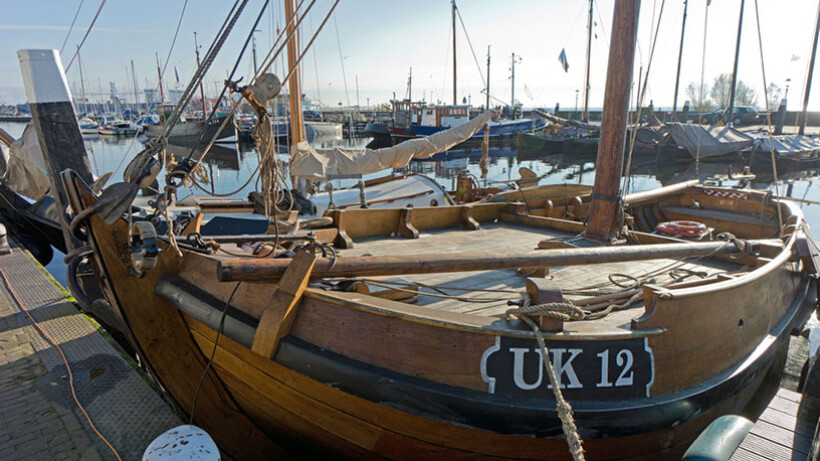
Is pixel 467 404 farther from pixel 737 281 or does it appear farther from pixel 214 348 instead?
pixel 737 281

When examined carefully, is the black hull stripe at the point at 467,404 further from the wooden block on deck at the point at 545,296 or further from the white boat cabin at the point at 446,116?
the white boat cabin at the point at 446,116

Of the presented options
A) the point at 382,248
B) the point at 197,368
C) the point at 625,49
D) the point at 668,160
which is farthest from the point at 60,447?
the point at 668,160

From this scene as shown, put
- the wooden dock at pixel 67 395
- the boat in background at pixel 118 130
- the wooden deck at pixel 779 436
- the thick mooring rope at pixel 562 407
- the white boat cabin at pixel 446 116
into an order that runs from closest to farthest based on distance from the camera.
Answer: the thick mooring rope at pixel 562 407, the wooden deck at pixel 779 436, the wooden dock at pixel 67 395, the white boat cabin at pixel 446 116, the boat in background at pixel 118 130

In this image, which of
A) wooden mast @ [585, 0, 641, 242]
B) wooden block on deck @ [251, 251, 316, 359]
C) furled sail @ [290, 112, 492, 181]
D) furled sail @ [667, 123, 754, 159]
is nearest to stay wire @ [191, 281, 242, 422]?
wooden block on deck @ [251, 251, 316, 359]

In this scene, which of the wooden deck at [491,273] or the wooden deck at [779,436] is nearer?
the wooden deck at [779,436]

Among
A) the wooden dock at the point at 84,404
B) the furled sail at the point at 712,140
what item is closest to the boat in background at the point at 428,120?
the furled sail at the point at 712,140

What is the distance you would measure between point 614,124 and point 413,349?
3869 millimetres

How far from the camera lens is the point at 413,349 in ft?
9.10

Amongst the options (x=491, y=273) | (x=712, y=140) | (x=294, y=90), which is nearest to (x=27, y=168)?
→ (x=294, y=90)

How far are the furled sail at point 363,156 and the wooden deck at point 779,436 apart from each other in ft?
27.2

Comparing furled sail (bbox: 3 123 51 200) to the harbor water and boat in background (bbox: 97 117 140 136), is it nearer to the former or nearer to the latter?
the harbor water

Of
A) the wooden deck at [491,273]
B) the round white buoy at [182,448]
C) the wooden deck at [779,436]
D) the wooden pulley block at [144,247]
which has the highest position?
the wooden pulley block at [144,247]

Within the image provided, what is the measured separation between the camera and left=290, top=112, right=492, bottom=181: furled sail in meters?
10.2

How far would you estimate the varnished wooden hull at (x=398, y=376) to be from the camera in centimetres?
277
